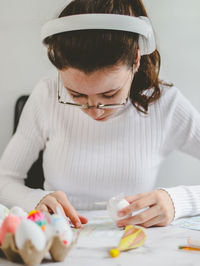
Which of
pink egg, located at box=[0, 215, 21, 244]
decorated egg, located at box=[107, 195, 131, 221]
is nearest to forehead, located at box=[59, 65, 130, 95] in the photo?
decorated egg, located at box=[107, 195, 131, 221]

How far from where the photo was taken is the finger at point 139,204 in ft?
2.63

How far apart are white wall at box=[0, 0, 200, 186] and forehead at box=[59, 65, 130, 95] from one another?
0.72 meters

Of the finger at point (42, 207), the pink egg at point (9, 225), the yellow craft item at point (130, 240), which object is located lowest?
the finger at point (42, 207)

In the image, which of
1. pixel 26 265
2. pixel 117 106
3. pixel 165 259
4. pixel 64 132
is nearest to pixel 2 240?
pixel 26 265

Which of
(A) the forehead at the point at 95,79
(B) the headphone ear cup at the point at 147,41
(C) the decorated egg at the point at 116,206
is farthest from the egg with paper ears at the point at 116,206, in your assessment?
(B) the headphone ear cup at the point at 147,41

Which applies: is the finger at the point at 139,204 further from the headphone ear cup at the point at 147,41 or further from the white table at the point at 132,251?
the headphone ear cup at the point at 147,41

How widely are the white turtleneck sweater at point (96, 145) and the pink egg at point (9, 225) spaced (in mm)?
467

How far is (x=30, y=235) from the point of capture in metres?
0.55

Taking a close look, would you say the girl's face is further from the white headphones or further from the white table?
the white table

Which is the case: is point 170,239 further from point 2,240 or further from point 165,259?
point 2,240

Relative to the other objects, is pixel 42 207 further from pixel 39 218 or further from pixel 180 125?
pixel 180 125

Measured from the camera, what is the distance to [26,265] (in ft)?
1.93

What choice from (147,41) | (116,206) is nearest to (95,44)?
(147,41)

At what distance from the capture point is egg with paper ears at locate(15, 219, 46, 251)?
55cm
